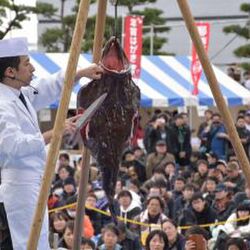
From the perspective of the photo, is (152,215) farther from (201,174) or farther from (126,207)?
(201,174)

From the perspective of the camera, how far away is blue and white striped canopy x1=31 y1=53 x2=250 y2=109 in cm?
1844

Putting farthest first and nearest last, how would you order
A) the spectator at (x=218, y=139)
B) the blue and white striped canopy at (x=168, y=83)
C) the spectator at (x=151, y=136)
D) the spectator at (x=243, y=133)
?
the blue and white striped canopy at (x=168, y=83) → the spectator at (x=151, y=136) → the spectator at (x=218, y=139) → the spectator at (x=243, y=133)

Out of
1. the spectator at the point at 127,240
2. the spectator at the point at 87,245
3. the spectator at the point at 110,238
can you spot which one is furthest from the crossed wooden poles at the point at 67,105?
the spectator at the point at 127,240

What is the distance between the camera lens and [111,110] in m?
4.91

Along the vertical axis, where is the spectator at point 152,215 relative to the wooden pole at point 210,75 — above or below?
below

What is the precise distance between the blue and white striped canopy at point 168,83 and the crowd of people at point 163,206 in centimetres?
306

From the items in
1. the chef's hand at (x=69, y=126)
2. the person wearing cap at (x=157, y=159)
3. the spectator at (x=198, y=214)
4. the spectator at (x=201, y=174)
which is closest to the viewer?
the chef's hand at (x=69, y=126)

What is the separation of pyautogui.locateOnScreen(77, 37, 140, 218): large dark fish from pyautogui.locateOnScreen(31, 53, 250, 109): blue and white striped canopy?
12.6 m

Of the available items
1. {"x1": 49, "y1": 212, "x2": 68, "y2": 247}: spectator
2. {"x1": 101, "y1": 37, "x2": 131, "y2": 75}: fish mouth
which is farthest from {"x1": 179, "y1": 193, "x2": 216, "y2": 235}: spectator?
{"x1": 101, "y1": 37, "x2": 131, "y2": 75}: fish mouth

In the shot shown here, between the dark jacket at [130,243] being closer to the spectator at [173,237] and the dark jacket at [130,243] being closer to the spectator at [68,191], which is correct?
the spectator at [173,237]

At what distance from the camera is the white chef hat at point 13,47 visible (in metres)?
4.59

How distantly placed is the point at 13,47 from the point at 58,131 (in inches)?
23.1

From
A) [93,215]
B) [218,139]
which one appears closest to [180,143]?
[218,139]

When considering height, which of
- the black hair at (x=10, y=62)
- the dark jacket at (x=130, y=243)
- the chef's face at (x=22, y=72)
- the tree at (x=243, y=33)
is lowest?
the dark jacket at (x=130, y=243)
